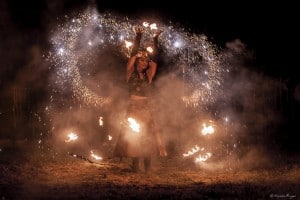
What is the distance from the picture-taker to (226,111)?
13180 mm

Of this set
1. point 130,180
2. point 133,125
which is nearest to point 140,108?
point 133,125

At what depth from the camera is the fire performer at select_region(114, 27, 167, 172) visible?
9172mm

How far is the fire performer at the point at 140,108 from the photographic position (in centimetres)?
917

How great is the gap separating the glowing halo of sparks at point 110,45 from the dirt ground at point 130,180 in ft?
11.2

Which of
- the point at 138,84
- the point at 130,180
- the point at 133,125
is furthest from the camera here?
the point at 133,125

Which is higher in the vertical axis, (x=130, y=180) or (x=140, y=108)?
(x=140, y=108)

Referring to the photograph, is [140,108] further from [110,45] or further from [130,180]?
[110,45]

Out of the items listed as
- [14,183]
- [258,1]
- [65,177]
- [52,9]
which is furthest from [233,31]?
[14,183]

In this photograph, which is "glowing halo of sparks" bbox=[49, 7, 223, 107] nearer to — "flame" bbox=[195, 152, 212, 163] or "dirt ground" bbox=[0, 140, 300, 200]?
"flame" bbox=[195, 152, 212, 163]

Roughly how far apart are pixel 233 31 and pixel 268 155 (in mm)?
4668

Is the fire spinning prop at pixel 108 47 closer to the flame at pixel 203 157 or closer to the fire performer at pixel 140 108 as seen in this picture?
the flame at pixel 203 157

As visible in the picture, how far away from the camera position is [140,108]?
30.5 feet

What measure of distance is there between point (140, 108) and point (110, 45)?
212 inches

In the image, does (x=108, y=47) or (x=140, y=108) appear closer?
(x=140, y=108)
